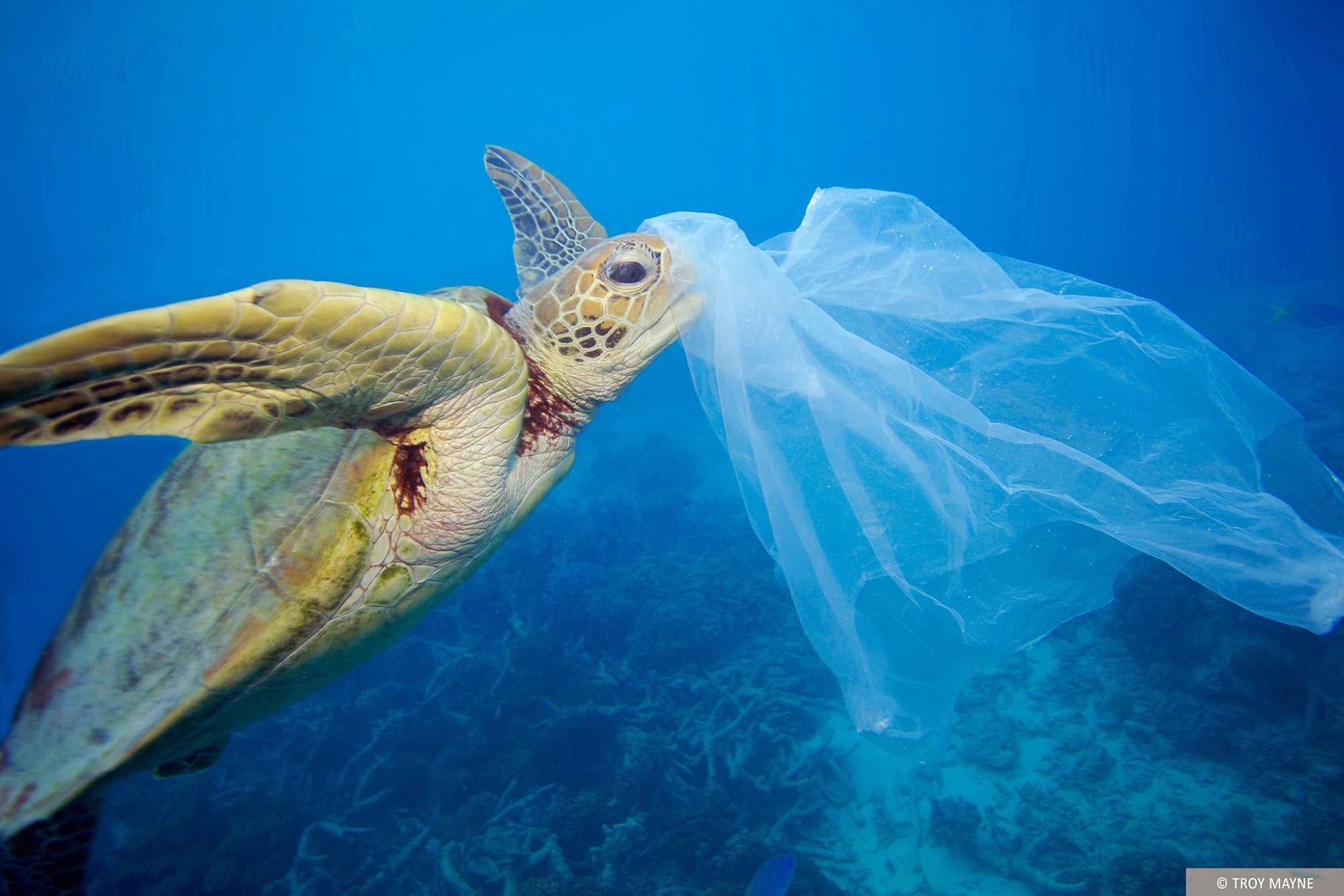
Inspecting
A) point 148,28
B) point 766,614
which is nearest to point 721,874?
point 766,614

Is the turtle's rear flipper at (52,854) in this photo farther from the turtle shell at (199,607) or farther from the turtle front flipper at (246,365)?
the turtle front flipper at (246,365)

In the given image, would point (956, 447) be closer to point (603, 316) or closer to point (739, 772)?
point (603, 316)

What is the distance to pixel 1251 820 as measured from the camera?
3289 mm

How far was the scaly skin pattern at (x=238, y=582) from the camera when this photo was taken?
51.6 inches

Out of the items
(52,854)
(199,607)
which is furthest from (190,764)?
(199,607)

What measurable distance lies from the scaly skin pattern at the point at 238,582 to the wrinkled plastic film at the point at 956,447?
928 millimetres

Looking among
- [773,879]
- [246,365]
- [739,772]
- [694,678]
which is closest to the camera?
[246,365]

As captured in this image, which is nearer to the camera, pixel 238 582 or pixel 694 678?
pixel 238 582

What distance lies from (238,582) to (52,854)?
1.19 meters

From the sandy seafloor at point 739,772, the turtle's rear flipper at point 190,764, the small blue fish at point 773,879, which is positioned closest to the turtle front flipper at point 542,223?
the turtle's rear flipper at point 190,764

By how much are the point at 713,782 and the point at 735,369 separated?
11.9 feet

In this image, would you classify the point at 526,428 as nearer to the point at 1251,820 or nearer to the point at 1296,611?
the point at 1296,611

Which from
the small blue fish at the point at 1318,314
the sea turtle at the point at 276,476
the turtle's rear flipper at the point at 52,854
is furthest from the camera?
the small blue fish at the point at 1318,314

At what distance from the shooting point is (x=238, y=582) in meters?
1.40
